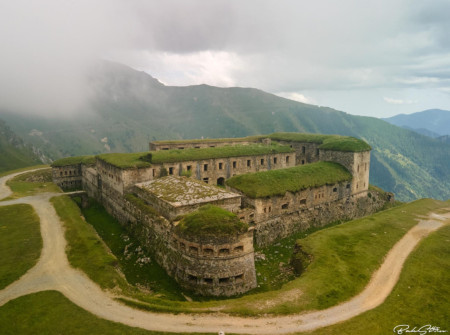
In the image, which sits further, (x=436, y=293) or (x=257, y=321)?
(x=436, y=293)

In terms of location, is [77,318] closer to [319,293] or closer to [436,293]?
[319,293]

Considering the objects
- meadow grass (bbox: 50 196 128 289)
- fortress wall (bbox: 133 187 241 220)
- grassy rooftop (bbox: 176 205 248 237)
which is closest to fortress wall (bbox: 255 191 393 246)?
fortress wall (bbox: 133 187 241 220)

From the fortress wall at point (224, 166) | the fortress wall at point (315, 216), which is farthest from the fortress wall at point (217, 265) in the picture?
the fortress wall at point (224, 166)

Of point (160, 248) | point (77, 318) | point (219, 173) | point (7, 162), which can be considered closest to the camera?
point (77, 318)

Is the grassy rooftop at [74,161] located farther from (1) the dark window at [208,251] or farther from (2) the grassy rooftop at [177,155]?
(1) the dark window at [208,251]

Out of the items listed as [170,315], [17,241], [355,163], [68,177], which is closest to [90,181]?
[68,177]

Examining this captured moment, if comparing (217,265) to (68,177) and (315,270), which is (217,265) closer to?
(315,270)

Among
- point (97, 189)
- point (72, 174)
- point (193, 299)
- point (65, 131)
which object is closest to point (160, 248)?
point (193, 299)
